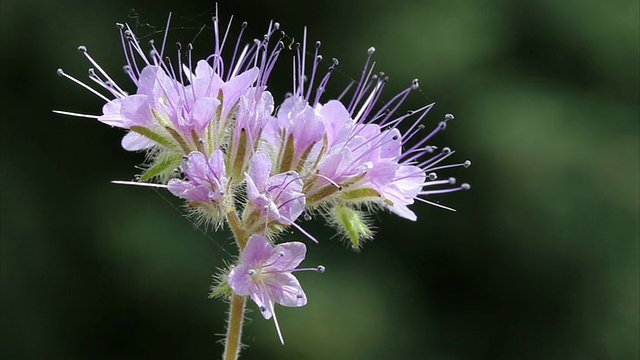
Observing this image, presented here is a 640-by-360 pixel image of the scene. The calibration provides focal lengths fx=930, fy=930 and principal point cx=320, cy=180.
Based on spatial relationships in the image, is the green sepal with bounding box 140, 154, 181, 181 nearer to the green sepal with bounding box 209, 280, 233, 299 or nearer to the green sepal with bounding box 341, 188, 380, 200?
the green sepal with bounding box 209, 280, 233, 299

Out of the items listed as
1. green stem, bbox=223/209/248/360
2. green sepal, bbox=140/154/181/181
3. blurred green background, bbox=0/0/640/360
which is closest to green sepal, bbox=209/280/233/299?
green stem, bbox=223/209/248/360

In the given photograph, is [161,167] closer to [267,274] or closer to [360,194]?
[267,274]

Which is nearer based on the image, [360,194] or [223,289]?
[223,289]

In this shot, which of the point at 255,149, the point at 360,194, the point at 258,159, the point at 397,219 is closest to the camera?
the point at 258,159

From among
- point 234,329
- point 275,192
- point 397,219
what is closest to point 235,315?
point 234,329

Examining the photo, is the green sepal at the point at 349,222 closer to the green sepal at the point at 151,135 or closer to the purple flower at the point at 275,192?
the purple flower at the point at 275,192

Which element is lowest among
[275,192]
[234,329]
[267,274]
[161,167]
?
[234,329]

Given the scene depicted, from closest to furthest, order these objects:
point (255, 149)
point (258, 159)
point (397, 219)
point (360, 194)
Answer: point (258, 159), point (255, 149), point (360, 194), point (397, 219)

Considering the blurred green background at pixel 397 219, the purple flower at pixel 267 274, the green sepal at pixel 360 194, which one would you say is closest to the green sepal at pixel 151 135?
the purple flower at pixel 267 274
